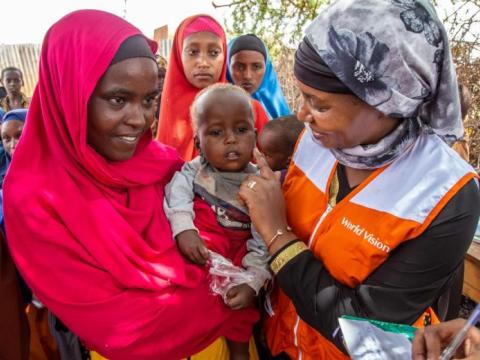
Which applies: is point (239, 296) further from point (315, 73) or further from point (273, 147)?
point (273, 147)

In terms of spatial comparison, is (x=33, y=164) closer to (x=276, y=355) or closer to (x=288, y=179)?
(x=288, y=179)

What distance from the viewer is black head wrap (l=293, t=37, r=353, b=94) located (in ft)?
4.08

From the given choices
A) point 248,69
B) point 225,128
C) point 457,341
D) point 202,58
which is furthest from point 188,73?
point 457,341

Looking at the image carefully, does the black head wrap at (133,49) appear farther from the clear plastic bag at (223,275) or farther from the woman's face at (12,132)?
the woman's face at (12,132)

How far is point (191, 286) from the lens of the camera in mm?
1519

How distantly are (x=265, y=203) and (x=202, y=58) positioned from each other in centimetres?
189

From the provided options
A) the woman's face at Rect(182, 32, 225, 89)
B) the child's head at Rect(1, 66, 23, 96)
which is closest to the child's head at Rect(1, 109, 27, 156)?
the woman's face at Rect(182, 32, 225, 89)

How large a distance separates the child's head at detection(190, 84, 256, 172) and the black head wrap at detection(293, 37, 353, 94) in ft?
1.99

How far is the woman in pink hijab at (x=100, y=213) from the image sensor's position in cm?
139

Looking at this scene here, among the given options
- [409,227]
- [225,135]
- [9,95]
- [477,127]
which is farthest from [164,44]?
[409,227]

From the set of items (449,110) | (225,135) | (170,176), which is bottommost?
(170,176)

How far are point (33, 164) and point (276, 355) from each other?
1.25 metres

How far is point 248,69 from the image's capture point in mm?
3613

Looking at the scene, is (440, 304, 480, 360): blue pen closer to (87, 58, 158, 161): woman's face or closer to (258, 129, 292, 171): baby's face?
(87, 58, 158, 161): woman's face
